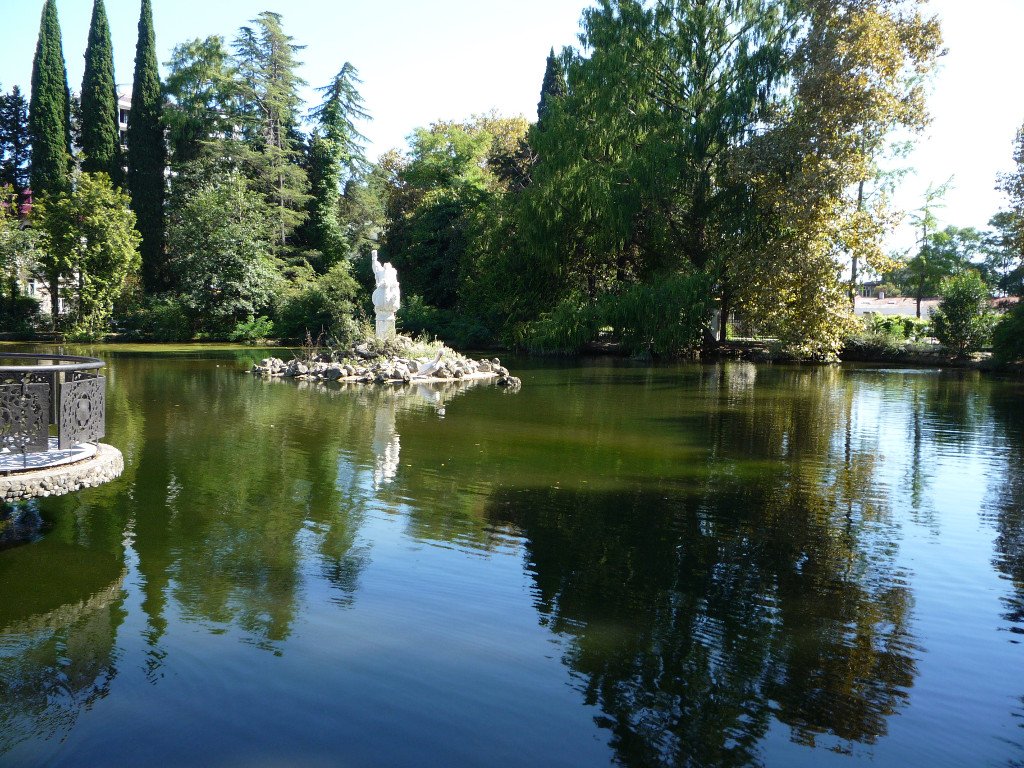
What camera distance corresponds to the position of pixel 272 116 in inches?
1682

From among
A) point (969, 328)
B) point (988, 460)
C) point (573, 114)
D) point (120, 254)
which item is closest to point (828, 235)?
point (969, 328)

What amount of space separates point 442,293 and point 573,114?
475 inches

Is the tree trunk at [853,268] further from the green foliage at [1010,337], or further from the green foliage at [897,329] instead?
the green foliage at [1010,337]

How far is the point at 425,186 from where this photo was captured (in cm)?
5009

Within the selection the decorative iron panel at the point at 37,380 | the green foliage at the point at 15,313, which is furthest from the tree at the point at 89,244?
the decorative iron panel at the point at 37,380

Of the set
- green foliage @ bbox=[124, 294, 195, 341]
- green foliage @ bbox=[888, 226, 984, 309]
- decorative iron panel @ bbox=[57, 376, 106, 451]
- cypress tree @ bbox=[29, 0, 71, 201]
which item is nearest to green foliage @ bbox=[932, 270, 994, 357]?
green foliage @ bbox=[888, 226, 984, 309]

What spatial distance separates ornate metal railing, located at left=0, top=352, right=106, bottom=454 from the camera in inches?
240

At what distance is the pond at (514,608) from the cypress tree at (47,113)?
116ft

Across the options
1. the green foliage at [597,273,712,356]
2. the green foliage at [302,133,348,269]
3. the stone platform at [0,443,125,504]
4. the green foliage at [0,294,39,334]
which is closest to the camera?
the stone platform at [0,443,125,504]

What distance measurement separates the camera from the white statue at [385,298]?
24297 mm

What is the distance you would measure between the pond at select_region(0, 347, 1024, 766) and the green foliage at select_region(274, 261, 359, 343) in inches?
905

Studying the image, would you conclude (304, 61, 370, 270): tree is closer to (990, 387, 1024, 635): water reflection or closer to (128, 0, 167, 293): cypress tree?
→ (128, 0, 167, 293): cypress tree

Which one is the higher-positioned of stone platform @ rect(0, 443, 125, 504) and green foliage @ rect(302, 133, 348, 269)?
green foliage @ rect(302, 133, 348, 269)

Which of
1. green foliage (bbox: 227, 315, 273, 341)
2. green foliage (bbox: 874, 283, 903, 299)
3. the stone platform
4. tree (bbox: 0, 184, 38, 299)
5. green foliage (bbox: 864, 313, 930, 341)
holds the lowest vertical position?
the stone platform
